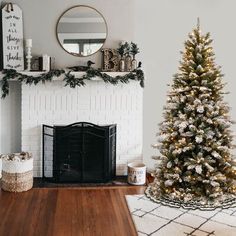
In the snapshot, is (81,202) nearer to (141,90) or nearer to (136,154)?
(136,154)

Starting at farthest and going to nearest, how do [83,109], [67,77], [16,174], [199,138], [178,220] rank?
1. [83,109]
2. [67,77]
3. [16,174]
4. [199,138]
5. [178,220]

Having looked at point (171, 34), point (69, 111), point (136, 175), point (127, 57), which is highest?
point (171, 34)

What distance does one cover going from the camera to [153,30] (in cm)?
491

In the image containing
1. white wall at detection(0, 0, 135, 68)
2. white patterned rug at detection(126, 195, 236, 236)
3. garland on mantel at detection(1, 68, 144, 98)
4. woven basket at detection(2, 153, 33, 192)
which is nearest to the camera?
white patterned rug at detection(126, 195, 236, 236)

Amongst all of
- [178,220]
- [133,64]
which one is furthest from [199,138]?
[133,64]

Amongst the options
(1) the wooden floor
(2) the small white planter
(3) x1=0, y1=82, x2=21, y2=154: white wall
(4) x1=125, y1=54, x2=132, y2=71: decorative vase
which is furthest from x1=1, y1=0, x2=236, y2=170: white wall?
(1) the wooden floor

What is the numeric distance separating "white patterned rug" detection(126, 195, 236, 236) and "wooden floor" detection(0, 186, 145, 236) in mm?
117

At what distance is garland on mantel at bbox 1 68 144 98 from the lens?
15.0ft

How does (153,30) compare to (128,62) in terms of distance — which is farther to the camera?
(153,30)

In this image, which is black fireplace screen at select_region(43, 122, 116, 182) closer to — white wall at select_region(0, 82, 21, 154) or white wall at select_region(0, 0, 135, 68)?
white wall at select_region(0, 82, 21, 154)

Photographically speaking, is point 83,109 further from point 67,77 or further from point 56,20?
point 56,20

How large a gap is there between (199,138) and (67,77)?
1702mm

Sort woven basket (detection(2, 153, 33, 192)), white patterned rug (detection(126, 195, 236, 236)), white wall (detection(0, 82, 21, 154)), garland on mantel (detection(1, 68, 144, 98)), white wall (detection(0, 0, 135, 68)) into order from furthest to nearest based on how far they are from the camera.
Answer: white wall (detection(0, 82, 21, 154)) → white wall (detection(0, 0, 135, 68)) → garland on mantel (detection(1, 68, 144, 98)) → woven basket (detection(2, 153, 33, 192)) → white patterned rug (detection(126, 195, 236, 236))

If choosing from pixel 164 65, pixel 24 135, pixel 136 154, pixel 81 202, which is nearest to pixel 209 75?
pixel 164 65
